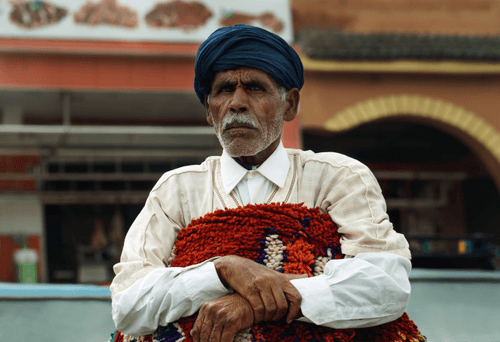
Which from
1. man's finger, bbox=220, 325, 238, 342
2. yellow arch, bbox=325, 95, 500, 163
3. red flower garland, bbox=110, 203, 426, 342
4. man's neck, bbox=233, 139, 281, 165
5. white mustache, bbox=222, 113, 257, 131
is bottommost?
man's finger, bbox=220, 325, 238, 342

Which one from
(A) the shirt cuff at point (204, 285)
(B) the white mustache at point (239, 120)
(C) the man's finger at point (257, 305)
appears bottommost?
(C) the man's finger at point (257, 305)

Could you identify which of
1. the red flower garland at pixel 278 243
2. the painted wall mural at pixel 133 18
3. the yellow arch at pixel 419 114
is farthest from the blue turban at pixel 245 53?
the yellow arch at pixel 419 114

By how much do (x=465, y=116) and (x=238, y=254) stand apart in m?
6.68

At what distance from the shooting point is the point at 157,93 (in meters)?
6.55

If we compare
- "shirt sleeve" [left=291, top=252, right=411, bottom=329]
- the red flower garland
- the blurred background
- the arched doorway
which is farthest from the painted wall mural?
"shirt sleeve" [left=291, top=252, right=411, bottom=329]

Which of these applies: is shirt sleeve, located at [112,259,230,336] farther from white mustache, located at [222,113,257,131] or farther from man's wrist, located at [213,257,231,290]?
white mustache, located at [222,113,257,131]

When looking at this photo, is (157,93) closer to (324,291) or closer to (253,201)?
(253,201)

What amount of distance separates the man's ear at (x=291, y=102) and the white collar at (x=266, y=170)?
119mm

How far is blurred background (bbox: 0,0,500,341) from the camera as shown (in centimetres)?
622

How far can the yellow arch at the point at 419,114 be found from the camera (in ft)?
22.1

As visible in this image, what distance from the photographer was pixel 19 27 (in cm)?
610

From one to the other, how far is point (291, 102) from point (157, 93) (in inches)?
211

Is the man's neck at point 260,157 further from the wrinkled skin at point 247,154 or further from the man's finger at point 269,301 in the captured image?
the man's finger at point 269,301

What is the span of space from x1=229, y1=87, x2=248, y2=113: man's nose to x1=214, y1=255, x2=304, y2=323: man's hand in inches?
Answer: 15.5
